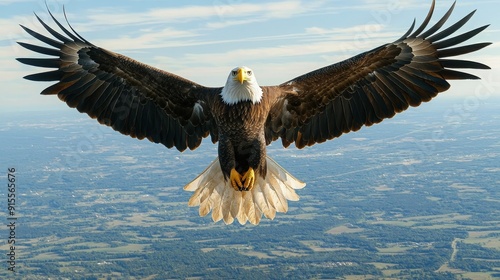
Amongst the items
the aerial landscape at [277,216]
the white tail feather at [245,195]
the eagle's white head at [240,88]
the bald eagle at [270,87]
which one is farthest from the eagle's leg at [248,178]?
the aerial landscape at [277,216]

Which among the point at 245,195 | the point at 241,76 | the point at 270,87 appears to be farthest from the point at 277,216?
the point at 241,76

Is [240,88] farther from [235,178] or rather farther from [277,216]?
[277,216]

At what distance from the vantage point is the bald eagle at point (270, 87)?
9.39 m

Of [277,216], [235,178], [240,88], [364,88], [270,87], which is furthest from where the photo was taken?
[277,216]

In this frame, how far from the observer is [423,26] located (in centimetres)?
910

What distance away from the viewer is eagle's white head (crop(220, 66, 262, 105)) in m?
8.23

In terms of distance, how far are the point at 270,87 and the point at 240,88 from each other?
87 centimetres

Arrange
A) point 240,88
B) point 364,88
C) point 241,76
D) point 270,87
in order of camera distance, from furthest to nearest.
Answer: point 364,88 < point 270,87 < point 240,88 < point 241,76

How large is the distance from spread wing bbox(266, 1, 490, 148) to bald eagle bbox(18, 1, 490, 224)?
13 millimetres

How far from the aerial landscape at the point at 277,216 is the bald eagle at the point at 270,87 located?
56.8 feet

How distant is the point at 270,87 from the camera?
9.08 m

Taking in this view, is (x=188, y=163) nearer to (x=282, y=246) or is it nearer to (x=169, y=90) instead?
(x=282, y=246)

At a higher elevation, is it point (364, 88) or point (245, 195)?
point (364, 88)

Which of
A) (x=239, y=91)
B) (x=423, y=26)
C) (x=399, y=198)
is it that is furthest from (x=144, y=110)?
(x=399, y=198)
